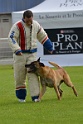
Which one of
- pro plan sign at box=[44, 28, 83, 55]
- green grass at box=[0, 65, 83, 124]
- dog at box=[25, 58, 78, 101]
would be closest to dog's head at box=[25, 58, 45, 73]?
dog at box=[25, 58, 78, 101]

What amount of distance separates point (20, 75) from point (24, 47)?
0.57 metres

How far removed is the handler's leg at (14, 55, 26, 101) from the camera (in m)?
10.9

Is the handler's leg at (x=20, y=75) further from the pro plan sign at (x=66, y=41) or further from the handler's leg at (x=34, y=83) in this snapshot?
the pro plan sign at (x=66, y=41)

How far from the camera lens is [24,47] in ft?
35.8

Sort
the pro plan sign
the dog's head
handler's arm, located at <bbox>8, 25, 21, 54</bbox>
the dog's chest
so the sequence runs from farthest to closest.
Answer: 1. the pro plan sign
2. the dog's chest
3. the dog's head
4. handler's arm, located at <bbox>8, 25, 21, 54</bbox>

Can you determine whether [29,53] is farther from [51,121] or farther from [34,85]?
[51,121]

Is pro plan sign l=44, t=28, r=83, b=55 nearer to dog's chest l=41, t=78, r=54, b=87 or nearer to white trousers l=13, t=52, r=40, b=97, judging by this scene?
dog's chest l=41, t=78, r=54, b=87

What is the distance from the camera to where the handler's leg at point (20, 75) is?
1093cm

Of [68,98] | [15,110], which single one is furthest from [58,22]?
[15,110]

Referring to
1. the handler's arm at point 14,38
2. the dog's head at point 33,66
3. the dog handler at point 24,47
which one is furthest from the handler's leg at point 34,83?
the handler's arm at point 14,38

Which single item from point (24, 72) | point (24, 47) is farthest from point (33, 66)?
point (24, 47)

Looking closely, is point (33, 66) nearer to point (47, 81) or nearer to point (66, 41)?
point (47, 81)

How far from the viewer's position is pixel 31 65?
10.9 meters

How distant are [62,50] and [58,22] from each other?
114 cm
